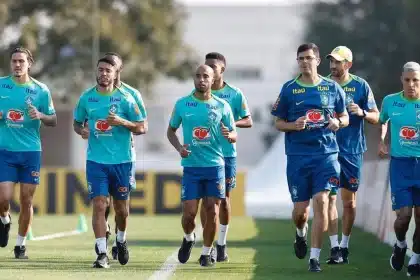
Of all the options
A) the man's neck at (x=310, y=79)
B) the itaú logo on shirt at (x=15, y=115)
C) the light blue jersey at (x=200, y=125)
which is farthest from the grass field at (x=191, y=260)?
the man's neck at (x=310, y=79)

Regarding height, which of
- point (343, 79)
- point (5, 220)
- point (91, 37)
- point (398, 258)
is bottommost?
point (398, 258)

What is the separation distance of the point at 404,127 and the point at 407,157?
0.34 meters

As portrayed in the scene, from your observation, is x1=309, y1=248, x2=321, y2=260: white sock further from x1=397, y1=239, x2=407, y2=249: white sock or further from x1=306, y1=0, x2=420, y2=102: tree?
x1=306, y1=0, x2=420, y2=102: tree

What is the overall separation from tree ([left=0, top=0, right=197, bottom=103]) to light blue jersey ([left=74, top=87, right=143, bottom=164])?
1565 inches

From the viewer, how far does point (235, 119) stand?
16.8 metres

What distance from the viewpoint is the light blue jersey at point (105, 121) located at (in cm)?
1477

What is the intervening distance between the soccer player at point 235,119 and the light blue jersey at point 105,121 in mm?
1585

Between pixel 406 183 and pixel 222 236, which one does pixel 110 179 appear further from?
pixel 406 183

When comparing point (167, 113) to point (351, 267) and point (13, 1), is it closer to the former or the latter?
point (13, 1)

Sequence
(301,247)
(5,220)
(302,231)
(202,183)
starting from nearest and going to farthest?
1. (202,183)
2. (302,231)
3. (301,247)
4. (5,220)

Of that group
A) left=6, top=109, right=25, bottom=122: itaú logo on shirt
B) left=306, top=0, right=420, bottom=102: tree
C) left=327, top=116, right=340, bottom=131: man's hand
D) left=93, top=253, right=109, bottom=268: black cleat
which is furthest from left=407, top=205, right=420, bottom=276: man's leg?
left=306, top=0, right=420, bottom=102: tree

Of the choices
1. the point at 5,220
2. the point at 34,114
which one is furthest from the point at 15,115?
the point at 5,220

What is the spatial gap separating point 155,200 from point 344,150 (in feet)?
56.0

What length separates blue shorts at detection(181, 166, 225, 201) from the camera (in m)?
14.9
